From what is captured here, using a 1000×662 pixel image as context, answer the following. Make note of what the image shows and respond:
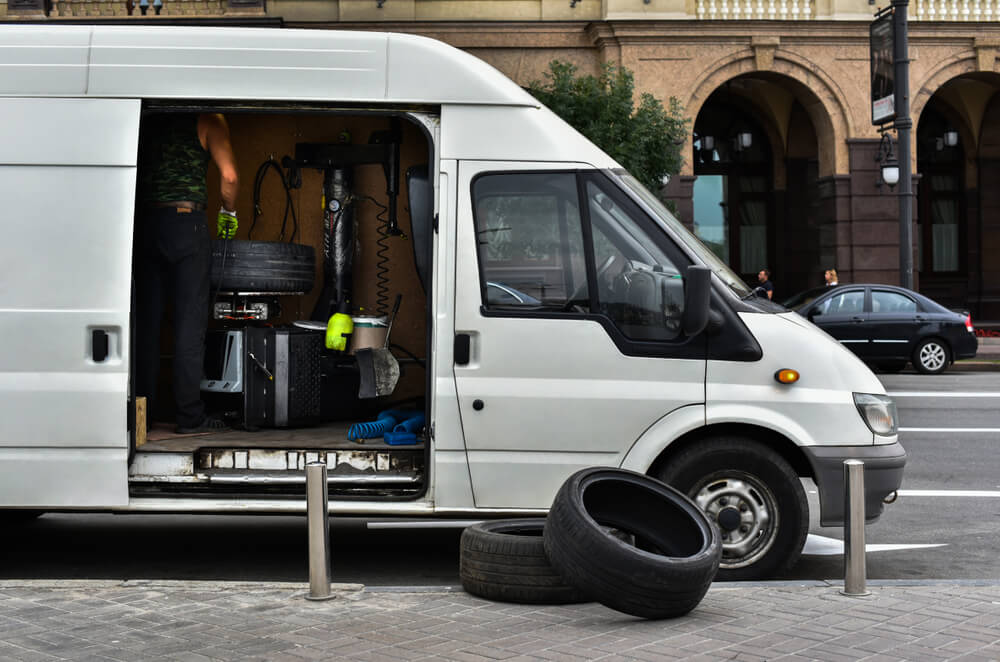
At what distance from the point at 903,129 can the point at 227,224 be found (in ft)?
64.8

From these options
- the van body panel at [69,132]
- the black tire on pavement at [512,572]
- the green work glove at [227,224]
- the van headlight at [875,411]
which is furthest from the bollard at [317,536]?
the van headlight at [875,411]

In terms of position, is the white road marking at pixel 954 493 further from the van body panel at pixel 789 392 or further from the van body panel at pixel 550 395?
the van body panel at pixel 550 395

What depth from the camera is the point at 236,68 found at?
6594 mm

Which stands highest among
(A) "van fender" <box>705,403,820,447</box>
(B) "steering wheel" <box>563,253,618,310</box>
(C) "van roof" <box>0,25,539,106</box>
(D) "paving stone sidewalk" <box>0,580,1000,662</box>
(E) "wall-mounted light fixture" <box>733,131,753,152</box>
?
(E) "wall-mounted light fixture" <box>733,131,753,152</box>

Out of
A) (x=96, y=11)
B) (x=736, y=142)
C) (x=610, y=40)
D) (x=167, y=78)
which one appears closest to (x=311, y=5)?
(x=96, y=11)

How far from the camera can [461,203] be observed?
6504 mm

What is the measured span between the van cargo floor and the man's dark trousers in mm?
218

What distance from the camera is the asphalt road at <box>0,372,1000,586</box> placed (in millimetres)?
7094

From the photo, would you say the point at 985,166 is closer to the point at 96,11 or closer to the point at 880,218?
the point at 880,218

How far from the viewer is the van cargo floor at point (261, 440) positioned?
22.5ft

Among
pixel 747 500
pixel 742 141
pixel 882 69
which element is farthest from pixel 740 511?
pixel 742 141

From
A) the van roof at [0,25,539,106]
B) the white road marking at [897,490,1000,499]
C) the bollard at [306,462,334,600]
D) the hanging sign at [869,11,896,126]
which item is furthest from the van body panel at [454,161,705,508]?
the hanging sign at [869,11,896,126]

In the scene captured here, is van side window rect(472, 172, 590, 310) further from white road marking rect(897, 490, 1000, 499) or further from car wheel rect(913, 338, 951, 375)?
car wheel rect(913, 338, 951, 375)

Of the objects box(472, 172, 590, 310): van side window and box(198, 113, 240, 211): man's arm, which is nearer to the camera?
box(472, 172, 590, 310): van side window
